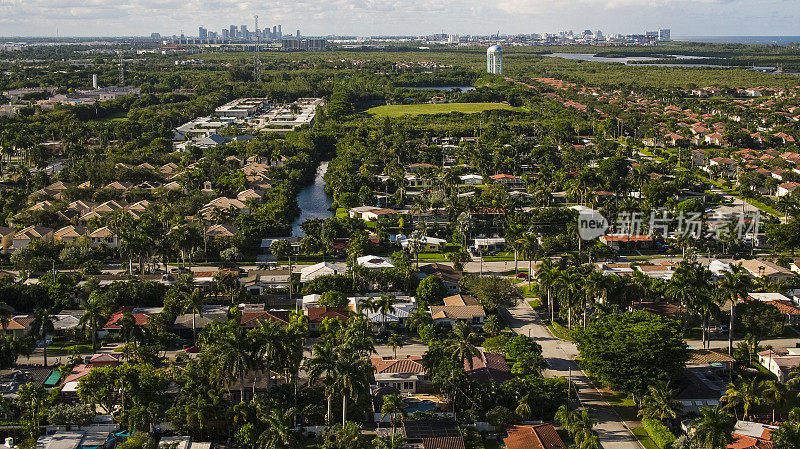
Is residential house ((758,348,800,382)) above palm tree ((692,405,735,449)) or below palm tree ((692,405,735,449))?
below

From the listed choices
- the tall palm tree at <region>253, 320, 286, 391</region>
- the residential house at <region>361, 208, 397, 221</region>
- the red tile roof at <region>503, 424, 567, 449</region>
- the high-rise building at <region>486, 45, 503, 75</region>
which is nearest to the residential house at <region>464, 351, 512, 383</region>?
the red tile roof at <region>503, 424, 567, 449</region>

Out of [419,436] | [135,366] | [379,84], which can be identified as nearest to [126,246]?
[135,366]

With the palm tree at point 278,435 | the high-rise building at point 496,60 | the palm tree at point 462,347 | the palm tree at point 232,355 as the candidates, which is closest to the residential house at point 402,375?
the palm tree at point 462,347

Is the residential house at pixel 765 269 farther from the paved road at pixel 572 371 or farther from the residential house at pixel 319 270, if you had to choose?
the residential house at pixel 319 270

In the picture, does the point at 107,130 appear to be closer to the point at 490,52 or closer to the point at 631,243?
the point at 631,243

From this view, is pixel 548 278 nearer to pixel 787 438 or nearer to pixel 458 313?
pixel 458 313

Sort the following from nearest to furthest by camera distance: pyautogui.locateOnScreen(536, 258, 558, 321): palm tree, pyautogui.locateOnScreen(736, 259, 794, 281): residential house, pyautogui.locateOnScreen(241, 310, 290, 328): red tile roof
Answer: pyautogui.locateOnScreen(241, 310, 290, 328): red tile roof
pyautogui.locateOnScreen(536, 258, 558, 321): palm tree
pyautogui.locateOnScreen(736, 259, 794, 281): residential house

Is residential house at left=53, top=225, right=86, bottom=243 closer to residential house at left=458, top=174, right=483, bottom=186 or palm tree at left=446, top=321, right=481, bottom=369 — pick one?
palm tree at left=446, top=321, right=481, bottom=369

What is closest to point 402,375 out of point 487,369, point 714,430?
point 487,369
